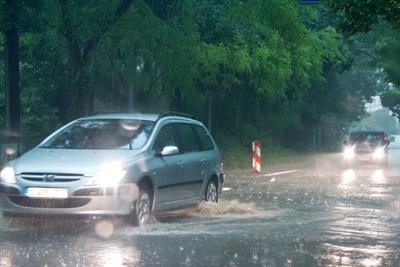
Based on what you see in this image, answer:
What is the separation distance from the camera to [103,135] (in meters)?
11.2

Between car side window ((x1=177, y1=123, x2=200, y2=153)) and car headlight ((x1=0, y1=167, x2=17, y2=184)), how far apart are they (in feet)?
9.65

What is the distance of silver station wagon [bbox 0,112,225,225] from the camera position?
381 inches

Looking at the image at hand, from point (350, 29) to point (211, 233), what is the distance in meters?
3.38

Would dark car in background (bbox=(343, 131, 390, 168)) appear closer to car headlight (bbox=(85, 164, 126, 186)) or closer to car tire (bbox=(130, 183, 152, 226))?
car tire (bbox=(130, 183, 152, 226))

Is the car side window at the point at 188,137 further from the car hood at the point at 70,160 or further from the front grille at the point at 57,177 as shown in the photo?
the front grille at the point at 57,177

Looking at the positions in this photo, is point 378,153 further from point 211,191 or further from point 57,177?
point 57,177

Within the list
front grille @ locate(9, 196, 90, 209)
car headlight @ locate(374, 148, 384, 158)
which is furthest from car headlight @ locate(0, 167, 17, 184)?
car headlight @ locate(374, 148, 384, 158)

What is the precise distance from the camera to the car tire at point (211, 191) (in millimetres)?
12727

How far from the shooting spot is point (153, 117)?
1169 cm

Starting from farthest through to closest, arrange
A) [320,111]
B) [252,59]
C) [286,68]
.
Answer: [320,111], [286,68], [252,59]

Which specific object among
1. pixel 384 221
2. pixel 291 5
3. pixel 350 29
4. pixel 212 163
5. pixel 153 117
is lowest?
pixel 384 221

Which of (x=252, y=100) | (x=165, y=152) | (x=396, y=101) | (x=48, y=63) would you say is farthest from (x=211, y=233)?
(x=396, y=101)

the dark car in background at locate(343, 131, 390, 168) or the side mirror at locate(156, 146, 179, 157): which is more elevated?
the side mirror at locate(156, 146, 179, 157)

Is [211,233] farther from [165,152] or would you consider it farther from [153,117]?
[153,117]
